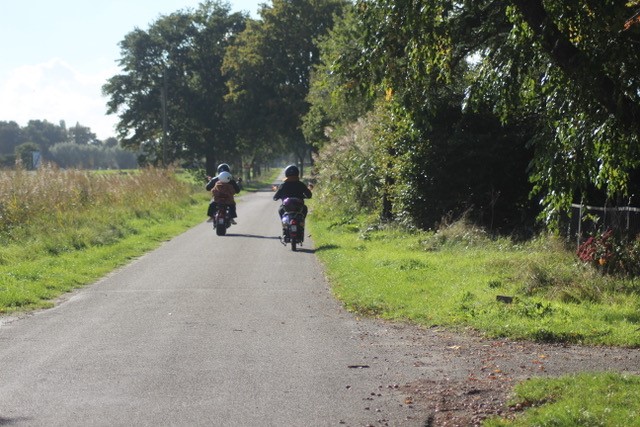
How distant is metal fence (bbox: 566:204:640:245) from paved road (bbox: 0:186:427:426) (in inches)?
182

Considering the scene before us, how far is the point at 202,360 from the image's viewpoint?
8.56 m

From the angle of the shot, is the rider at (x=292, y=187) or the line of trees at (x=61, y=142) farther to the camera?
the line of trees at (x=61, y=142)

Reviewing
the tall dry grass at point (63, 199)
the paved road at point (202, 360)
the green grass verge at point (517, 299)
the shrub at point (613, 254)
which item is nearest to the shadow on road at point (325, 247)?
→ the green grass verge at point (517, 299)

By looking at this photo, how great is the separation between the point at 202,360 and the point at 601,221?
28.9 feet

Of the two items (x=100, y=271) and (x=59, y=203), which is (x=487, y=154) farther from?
(x=59, y=203)

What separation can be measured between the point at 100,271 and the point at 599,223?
8.68m

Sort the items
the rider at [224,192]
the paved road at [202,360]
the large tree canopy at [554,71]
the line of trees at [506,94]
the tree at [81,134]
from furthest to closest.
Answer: the tree at [81,134] → the rider at [224,192] → the line of trees at [506,94] → the large tree canopy at [554,71] → the paved road at [202,360]

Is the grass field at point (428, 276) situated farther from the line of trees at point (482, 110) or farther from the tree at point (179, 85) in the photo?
the tree at point (179, 85)

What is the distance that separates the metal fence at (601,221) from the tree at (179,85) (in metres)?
60.5

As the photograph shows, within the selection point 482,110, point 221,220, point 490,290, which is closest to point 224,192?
point 221,220

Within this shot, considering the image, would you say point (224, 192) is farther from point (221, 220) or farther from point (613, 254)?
point (613, 254)

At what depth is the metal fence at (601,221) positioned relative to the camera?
13977 millimetres

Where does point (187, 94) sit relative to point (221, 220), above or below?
above

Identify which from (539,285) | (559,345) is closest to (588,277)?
(539,285)
